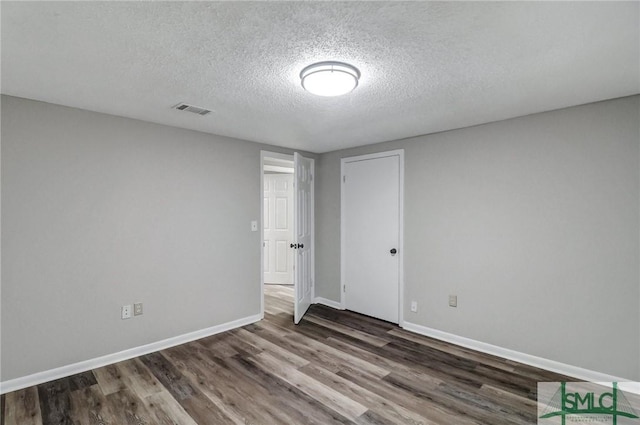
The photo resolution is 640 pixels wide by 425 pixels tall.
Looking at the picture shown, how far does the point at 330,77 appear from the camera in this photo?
1935 millimetres

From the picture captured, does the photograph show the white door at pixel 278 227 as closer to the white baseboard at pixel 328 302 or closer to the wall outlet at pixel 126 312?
the white baseboard at pixel 328 302

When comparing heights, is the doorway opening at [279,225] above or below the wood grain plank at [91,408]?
above

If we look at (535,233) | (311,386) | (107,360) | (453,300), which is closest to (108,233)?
(107,360)

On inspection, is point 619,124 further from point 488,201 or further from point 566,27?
point 566,27

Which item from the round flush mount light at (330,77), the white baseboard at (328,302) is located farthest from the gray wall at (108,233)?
the round flush mount light at (330,77)

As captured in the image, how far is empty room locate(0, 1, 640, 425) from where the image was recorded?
1663mm

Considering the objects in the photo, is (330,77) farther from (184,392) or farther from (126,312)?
(126,312)

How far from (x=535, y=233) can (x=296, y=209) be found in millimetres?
2599

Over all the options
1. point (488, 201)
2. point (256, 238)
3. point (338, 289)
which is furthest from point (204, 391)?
point (488, 201)

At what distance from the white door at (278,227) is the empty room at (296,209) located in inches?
76.0

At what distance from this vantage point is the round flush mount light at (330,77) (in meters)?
1.89

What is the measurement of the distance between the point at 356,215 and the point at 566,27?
303cm

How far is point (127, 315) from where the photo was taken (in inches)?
117

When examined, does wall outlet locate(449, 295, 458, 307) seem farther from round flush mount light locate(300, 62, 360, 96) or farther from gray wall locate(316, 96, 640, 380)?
round flush mount light locate(300, 62, 360, 96)
